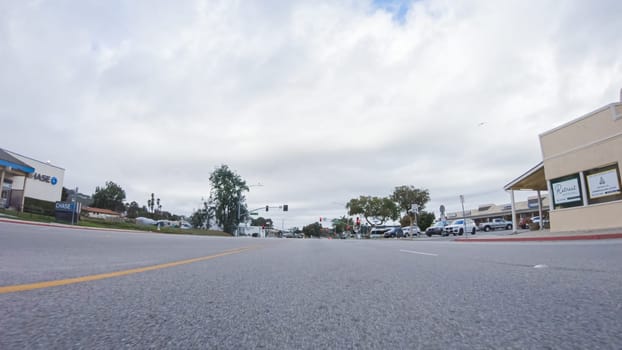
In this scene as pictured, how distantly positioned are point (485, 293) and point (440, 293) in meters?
0.30

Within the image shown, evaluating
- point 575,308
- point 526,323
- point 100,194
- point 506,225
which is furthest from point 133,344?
point 100,194

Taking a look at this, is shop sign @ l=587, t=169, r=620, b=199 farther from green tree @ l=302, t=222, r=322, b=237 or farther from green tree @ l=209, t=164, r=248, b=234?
green tree @ l=302, t=222, r=322, b=237

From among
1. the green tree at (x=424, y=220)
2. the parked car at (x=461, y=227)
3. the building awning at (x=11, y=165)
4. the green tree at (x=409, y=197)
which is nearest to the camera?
the building awning at (x=11, y=165)

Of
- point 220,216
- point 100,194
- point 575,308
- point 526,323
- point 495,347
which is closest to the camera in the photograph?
point 495,347

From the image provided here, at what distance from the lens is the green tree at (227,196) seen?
227ft

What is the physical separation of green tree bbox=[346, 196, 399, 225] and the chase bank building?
48717 millimetres

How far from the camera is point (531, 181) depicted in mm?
26578

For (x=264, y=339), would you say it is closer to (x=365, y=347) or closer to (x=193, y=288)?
(x=365, y=347)

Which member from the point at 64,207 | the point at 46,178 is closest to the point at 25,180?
the point at 46,178

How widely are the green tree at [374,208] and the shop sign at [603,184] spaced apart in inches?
1867

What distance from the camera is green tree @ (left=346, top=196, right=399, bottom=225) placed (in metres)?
67.2

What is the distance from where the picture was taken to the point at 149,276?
3.28 m

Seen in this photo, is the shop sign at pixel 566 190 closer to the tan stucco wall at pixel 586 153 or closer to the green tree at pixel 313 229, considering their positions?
the tan stucco wall at pixel 586 153

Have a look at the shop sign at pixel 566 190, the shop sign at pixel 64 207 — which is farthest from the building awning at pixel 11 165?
the shop sign at pixel 566 190
